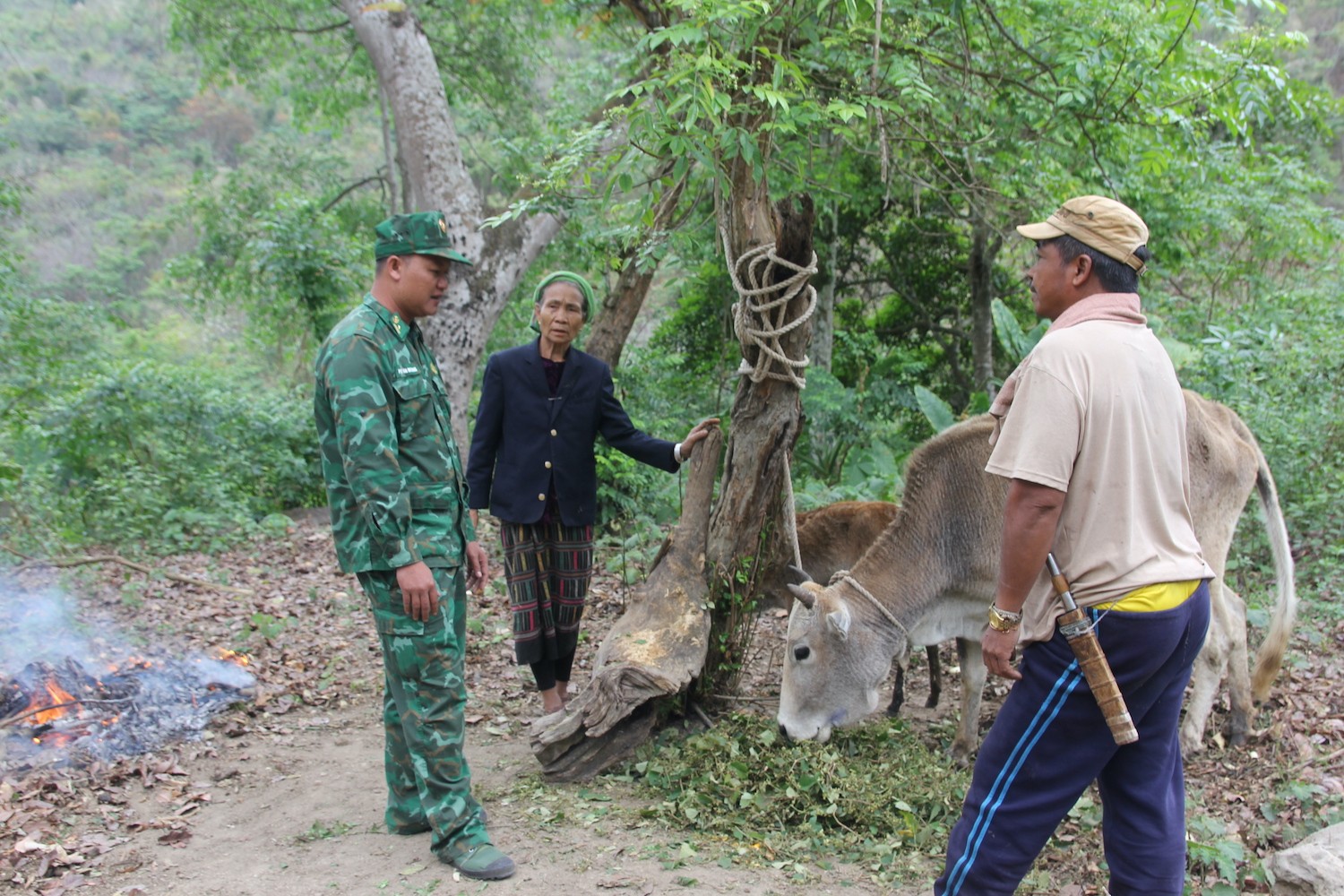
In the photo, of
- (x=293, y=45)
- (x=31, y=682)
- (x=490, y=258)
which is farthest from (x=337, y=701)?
(x=293, y=45)

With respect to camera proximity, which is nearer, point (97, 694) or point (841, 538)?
point (97, 694)

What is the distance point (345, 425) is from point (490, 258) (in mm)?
6555

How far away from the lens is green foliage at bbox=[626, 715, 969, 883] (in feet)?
13.5

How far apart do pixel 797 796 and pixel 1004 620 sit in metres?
1.77

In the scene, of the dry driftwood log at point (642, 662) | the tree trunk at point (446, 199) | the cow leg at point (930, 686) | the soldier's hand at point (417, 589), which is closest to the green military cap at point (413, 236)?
the soldier's hand at point (417, 589)

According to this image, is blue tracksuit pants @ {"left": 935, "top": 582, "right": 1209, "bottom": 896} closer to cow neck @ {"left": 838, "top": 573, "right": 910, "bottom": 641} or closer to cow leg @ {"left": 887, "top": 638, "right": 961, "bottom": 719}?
cow neck @ {"left": 838, "top": 573, "right": 910, "bottom": 641}

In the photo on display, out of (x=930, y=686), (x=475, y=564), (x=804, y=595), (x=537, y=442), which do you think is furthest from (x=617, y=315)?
(x=475, y=564)

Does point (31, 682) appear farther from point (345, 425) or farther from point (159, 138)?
point (159, 138)

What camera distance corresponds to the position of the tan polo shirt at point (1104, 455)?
2.79m

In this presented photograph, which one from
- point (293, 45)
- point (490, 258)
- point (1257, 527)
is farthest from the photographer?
point (293, 45)

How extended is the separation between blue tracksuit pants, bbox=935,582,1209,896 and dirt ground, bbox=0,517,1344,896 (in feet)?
3.06

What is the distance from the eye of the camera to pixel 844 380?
40.6 ft

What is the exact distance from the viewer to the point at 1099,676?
9.16 feet

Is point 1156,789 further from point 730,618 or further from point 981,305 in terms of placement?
point 981,305
